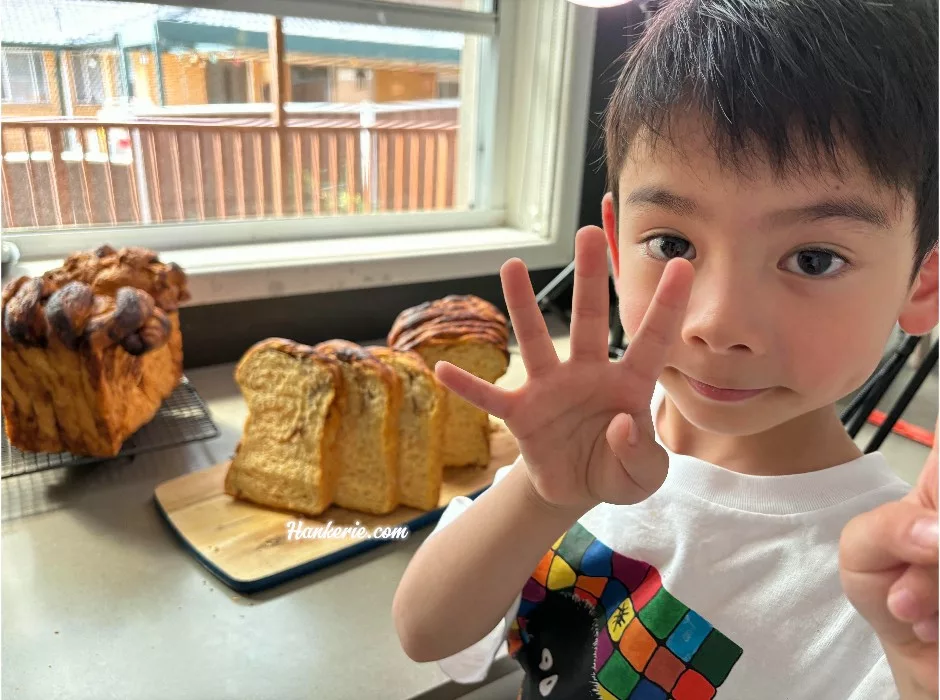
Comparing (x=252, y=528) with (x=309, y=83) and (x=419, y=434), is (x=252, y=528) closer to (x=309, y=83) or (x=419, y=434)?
(x=419, y=434)

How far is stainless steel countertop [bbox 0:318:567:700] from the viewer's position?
0.59 meters

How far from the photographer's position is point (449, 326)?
2.97 ft

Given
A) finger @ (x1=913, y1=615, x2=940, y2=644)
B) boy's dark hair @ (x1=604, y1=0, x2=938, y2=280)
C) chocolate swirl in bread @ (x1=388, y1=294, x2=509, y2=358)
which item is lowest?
chocolate swirl in bread @ (x1=388, y1=294, x2=509, y2=358)

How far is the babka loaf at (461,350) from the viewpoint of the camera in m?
0.88

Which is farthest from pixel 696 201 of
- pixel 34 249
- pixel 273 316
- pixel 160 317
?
pixel 34 249

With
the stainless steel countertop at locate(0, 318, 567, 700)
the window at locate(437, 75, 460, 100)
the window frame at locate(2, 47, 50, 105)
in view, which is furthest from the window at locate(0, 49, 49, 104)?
the window at locate(437, 75, 460, 100)

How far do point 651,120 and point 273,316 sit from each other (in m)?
0.95

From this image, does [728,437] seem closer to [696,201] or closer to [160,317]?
[696,201]

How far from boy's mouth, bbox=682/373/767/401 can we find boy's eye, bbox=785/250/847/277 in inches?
2.8

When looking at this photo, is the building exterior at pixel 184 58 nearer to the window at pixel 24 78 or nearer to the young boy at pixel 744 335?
the window at pixel 24 78

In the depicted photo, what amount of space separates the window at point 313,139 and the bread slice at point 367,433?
454 mm

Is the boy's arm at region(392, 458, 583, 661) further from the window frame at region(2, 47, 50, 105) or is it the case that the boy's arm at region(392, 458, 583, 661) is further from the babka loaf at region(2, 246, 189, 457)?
the window frame at region(2, 47, 50, 105)

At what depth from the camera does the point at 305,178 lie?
1380 mm

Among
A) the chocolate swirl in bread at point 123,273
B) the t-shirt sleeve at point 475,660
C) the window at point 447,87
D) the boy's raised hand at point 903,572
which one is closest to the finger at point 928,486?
the boy's raised hand at point 903,572
